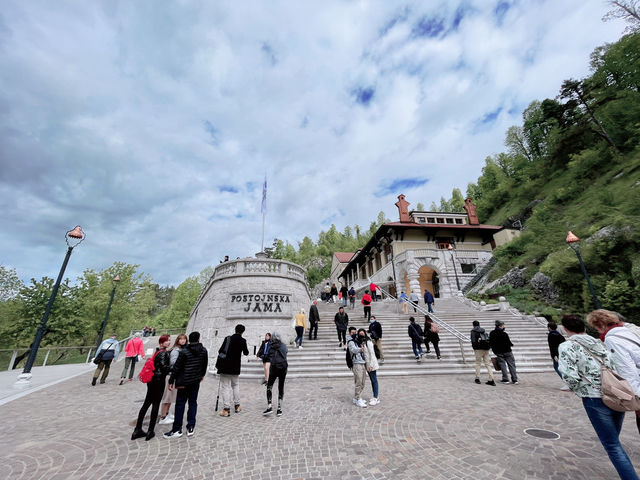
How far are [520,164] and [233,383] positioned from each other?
57.1 metres

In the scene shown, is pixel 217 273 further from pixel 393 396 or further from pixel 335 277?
pixel 335 277

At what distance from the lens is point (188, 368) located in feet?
16.0

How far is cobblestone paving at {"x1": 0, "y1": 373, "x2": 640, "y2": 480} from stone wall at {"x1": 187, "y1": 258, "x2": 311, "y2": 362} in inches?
261

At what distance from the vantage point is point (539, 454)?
12.3 ft

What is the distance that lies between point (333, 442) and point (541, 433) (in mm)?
3520

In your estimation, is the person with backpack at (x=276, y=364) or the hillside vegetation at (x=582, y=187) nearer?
the person with backpack at (x=276, y=364)

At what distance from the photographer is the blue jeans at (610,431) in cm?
271

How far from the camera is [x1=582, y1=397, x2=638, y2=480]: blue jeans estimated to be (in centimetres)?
271

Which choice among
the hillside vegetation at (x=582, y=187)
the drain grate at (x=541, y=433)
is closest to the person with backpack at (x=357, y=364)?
the drain grate at (x=541, y=433)

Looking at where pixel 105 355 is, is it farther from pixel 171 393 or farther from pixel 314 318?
pixel 314 318

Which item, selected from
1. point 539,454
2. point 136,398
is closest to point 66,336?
point 136,398

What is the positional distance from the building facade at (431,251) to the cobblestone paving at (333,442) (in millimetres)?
19184

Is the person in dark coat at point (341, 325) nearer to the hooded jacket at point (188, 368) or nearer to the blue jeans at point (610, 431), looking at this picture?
the hooded jacket at point (188, 368)

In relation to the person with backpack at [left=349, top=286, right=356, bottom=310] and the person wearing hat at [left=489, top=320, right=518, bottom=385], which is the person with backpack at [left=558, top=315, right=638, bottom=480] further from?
the person with backpack at [left=349, top=286, right=356, bottom=310]
